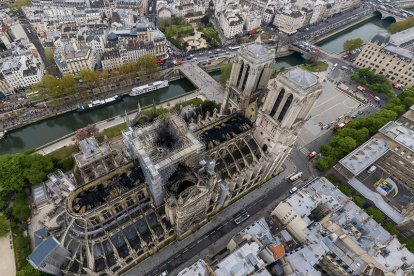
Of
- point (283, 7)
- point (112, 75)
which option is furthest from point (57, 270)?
point (283, 7)

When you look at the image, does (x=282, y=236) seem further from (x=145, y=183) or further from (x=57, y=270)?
(x=57, y=270)

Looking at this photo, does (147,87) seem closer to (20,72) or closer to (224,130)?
(20,72)

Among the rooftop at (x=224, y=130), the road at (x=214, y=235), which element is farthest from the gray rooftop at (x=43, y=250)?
the rooftop at (x=224, y=130)

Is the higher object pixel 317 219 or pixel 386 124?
pixel 386 124

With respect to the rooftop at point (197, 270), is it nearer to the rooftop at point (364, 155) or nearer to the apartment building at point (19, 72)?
the rooftop at point (364, 155)

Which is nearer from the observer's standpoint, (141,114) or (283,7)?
(141,114)

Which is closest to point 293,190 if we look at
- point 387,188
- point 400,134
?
point 387,188

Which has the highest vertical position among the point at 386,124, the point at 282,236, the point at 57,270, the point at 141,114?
the point at 141,114
